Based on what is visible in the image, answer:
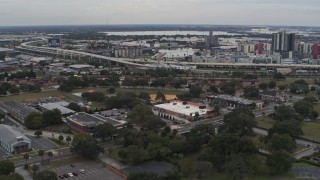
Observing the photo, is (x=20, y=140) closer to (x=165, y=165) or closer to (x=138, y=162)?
(x=138, y=162)

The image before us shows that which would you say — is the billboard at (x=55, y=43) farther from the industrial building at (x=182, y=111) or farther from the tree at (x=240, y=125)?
the tree at (x=240, y=125)

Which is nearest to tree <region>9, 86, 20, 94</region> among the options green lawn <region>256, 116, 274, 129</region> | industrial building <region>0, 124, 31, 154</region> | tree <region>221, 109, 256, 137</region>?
industrial building <region>0, 124, 31, 154</region>

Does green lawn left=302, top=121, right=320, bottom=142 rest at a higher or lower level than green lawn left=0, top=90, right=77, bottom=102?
lower

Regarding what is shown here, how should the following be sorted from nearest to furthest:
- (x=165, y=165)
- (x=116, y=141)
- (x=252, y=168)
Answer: (x=252, y=168) → (x=165, y=165) → (x=116, y=141)

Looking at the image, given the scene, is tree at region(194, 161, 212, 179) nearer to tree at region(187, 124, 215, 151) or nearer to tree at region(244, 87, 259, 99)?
tree at region(187, 124, 215, 151)

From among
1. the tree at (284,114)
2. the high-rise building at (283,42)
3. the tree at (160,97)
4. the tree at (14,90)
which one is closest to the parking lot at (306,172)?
the tree at (284,114)

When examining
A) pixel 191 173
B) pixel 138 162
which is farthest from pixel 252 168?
pixel 138 162

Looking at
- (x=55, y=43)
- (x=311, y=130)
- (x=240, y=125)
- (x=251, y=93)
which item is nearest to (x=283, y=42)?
(x=251, y=93)
